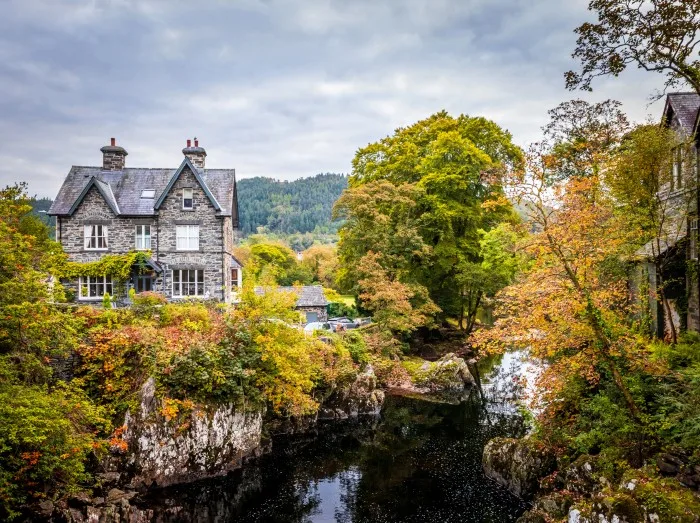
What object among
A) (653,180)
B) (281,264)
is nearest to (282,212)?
(281,264)

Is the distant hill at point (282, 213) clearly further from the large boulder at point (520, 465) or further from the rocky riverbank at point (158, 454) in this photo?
the large boulder at point (520, 465)

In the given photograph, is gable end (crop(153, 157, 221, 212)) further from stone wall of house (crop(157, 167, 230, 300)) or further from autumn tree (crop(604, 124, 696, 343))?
autumn tree (crop(604, 124, 696, 343))

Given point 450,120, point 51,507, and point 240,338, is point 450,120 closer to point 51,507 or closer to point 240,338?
point 240,338

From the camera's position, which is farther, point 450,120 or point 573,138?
point 450,120

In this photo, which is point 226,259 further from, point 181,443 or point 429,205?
point 181,443

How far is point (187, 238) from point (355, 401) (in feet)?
55.1

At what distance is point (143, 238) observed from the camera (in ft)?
103

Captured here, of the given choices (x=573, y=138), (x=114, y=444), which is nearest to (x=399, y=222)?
(x=573, y=138)

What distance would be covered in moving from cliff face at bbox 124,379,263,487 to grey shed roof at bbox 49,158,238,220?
1738 cm

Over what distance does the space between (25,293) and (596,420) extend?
58.3 feet

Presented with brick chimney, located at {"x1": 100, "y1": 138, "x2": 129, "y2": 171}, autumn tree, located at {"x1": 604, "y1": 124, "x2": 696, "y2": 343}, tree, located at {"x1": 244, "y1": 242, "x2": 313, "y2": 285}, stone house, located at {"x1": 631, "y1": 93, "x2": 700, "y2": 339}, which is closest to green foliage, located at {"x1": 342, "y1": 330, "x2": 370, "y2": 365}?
stone house, located at {"x1": 631, "y1": 93, "x2": 700, "y2": 339}

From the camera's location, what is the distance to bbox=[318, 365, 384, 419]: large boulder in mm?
24370

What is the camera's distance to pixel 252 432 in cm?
1883

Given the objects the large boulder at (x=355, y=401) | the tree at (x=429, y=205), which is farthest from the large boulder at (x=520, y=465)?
the tree at (x=429, y=205)
